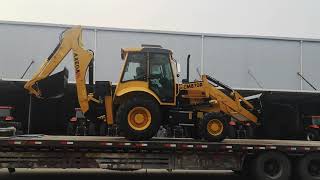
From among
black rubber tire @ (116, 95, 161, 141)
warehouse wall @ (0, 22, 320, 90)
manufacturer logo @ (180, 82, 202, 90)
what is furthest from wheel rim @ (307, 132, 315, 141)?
black rubber tire @ (116, 95, 161, 141)

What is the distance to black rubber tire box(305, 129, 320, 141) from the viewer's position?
20.1 metres

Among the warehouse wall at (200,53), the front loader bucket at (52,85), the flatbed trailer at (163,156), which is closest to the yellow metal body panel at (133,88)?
the flatbed trailer at (163,156)

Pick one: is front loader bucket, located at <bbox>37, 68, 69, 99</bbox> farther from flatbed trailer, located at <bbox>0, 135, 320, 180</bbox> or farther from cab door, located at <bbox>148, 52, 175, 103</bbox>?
cab door, located at <bbox>148, 52, 175, 103</bbox>

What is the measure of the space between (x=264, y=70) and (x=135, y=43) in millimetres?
5366

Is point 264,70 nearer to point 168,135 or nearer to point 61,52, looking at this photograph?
point 168,135

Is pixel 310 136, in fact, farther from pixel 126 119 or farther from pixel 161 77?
pixel 126 119

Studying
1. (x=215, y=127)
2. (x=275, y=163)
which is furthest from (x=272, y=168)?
(x=215, y=127)

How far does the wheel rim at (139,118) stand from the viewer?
1105 cm

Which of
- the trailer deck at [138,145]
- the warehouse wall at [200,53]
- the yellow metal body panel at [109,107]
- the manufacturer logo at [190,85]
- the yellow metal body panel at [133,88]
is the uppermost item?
the warehouse wall at [200,53]

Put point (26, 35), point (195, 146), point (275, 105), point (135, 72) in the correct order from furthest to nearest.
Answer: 1. point (275, 105)
2. point (26, 35)
3. point (135, 72)
4. point (195, 146)

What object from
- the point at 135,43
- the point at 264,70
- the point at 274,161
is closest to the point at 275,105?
the point at 264,70

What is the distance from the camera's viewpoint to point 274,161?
1105 cm

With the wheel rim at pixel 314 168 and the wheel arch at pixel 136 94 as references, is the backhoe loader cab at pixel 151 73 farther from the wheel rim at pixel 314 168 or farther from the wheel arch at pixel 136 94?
the wheel rim at pixel 314 168

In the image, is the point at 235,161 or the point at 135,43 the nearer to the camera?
the point at 235,161
